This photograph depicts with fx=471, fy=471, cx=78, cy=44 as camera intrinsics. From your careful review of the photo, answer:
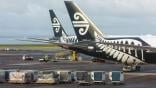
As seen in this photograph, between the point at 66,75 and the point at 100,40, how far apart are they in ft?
53.0

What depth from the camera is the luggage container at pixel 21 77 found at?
145 feet

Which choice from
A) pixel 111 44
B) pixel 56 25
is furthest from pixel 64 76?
pixel 56 25

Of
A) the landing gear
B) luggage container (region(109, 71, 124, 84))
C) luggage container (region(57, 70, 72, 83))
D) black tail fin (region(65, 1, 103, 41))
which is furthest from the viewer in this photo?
black tail fin (region(65, 1, 103, 41))

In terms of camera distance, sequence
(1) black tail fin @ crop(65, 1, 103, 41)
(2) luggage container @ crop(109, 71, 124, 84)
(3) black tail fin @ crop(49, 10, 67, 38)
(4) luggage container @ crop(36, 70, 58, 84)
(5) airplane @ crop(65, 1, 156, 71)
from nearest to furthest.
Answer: (4) luggage container @ crop(36, 70, 58, 84), (2) luggage container @ crop(109, 71, 124, 84), (5) airplane @ crop(65, 1, 156, 71), (1) black tail fin @ crop(65, 1, 103, 41), (3) black tail fin @ crop(49, 10, 67, 38)

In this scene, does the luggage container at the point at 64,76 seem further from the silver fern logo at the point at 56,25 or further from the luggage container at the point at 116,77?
the silver fern logo at the point at 56,25

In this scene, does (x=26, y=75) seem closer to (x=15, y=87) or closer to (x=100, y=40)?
(x=15, y=87)

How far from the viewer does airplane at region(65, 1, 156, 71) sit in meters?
57.3

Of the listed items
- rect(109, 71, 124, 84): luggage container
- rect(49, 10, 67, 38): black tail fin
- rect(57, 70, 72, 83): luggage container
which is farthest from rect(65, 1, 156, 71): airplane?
rect(49, 10, 67, 38): black tail fin

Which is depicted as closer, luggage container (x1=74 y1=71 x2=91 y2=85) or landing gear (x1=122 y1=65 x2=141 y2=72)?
luggage container (x1=74 y1=71 x2=91 y2=85)

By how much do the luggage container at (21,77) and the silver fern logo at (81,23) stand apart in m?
17.0

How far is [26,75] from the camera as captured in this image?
44438 mm

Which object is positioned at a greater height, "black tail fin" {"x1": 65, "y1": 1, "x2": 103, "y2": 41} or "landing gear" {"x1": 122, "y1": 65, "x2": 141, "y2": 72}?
"black tail fin" {"x1": 65, "y1": 1, "x2": 103, "y2": 41}

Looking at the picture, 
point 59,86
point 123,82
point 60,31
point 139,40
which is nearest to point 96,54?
point 139,40

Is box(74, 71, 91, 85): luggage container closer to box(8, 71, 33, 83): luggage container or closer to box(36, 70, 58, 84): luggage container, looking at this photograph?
box(36, 70, 58, 84): luggage container
